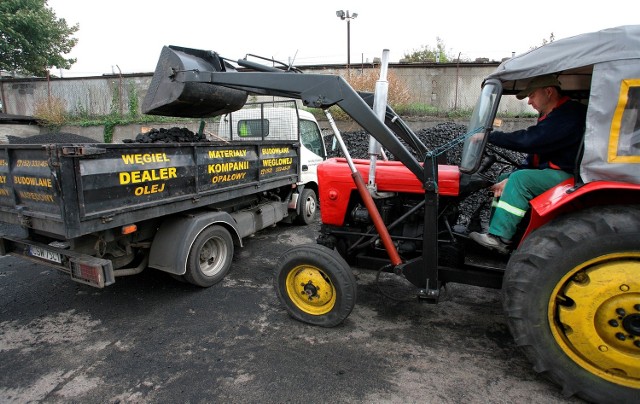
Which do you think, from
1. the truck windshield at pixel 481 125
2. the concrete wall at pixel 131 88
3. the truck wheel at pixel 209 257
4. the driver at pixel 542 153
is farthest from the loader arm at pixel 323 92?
the concrete wall at pixel 131 88

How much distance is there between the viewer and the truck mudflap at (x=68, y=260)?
10.5 feet

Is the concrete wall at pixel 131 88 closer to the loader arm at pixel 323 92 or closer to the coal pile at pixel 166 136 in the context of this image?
the coal pile at pixel 166 136

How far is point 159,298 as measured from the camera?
4.06m

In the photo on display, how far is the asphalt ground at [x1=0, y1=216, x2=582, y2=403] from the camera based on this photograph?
255 cm

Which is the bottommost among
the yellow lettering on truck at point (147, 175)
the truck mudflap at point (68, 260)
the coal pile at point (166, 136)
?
the truck mudflap at point (68, 260)

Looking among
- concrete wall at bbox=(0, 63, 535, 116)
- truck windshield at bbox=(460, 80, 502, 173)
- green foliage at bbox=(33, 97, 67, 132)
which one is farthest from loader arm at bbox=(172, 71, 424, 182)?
green foliage at bbox=(33, 97, 67, 132)

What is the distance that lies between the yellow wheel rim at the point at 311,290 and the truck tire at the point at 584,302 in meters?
1.47

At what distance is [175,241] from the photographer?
391 cm

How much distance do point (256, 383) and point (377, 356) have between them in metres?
0.98

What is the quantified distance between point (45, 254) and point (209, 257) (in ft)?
5.37

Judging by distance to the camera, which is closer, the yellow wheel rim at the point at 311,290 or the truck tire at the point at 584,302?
the truck tire at the point at 584,302

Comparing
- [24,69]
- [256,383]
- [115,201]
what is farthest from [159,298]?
[24,69]

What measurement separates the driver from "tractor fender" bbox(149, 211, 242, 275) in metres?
2.93

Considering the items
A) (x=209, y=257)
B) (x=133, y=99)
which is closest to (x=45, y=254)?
(x=209, y=257)
